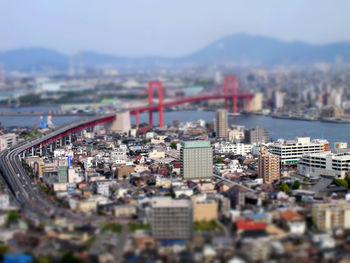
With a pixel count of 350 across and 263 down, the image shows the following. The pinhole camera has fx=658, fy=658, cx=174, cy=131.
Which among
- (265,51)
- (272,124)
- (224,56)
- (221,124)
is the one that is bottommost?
(272,124)

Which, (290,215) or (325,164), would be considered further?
(325,164)

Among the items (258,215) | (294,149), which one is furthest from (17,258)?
(294,149)

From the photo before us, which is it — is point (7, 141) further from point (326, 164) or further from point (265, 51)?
point (265, 51)

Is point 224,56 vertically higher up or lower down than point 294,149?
higher up

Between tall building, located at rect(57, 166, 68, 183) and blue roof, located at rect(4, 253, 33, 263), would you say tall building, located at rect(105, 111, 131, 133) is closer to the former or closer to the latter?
tall building, located at rect(57, 166, 68, 183)

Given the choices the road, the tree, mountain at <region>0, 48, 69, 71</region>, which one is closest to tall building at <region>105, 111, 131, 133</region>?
the road

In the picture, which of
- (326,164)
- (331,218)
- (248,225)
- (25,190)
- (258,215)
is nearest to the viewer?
(248,225)
